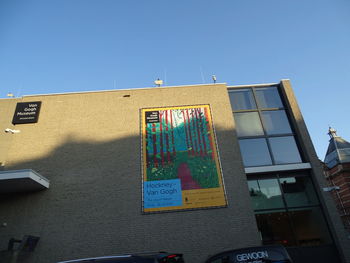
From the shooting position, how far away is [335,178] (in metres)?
30.6

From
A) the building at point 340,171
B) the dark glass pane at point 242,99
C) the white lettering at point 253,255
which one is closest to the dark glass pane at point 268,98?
the dark glass pane at point 242,99

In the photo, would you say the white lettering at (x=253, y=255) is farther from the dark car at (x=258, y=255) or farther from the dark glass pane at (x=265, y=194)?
the dark glass pane at (x=265, y=194)

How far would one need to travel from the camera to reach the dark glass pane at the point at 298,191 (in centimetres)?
1170

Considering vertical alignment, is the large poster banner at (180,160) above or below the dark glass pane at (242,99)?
below

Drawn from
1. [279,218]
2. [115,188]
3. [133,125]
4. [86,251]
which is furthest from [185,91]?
[86,251]

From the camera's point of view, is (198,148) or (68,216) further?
(198,148)

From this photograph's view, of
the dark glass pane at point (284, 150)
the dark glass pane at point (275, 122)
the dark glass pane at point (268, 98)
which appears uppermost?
the dark glass pane at point (268, 98)

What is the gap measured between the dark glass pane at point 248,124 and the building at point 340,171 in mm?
21889

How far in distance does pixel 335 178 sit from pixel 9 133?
35460 millimetres

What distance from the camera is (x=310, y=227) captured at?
1127cm

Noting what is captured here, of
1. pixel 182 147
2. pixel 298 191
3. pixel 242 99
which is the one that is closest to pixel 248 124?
pixel 242 99

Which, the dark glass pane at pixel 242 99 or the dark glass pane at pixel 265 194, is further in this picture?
the dark glass pane at pixel 242 99

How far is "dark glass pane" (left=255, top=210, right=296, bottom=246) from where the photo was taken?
425 inches

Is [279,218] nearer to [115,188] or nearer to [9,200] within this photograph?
[115,188]
